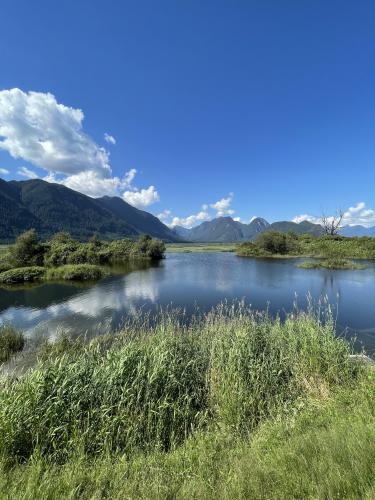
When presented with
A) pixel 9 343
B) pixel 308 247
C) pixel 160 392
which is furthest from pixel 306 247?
pixel 160 392

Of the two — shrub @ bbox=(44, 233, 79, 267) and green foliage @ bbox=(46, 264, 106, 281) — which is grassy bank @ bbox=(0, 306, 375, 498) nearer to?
green foliage @ bbox=(46, 264, 106, 281)

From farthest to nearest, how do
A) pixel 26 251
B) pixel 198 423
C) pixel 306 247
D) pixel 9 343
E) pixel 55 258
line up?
1. pixel 306 247
2. pixel 55 258
3. pixel 26 251
4. pixel 9 343
5. pixel 198 423

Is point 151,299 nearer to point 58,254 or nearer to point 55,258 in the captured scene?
point 55,258

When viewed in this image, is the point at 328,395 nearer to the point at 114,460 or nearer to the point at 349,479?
the point at 349,479

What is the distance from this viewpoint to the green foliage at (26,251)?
162ft

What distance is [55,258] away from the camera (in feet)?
173

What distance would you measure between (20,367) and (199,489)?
11.5 metres

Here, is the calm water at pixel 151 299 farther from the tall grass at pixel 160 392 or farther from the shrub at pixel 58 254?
the shrub at pixel 58 254

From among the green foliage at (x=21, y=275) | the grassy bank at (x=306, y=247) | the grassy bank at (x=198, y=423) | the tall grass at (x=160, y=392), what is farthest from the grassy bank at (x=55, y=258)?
the grassy bank at (x=198, y=423)

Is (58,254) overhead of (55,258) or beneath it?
overhead

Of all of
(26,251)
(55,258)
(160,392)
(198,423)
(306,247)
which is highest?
(306,247)

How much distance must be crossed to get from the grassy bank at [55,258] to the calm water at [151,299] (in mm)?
5707

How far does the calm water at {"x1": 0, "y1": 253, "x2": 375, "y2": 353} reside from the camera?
18969mm

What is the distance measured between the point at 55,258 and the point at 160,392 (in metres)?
52.5
